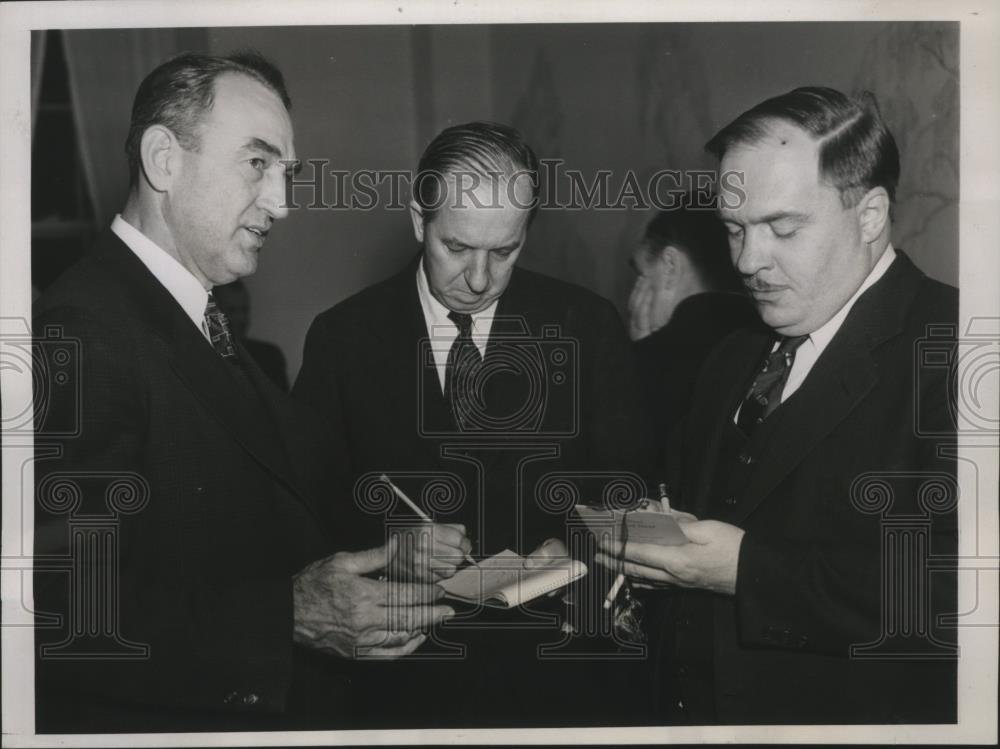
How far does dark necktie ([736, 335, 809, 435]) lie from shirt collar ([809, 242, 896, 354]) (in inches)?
1.3

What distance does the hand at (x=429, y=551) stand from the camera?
2.64 metres

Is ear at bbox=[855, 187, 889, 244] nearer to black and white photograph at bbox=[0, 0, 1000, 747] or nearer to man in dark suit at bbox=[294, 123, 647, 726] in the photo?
black and white photograph at bbox=[0, 0, 1000, 747]

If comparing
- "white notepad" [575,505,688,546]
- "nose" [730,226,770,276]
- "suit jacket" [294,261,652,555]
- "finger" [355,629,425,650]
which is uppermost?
"nose" [730,226,770,276]

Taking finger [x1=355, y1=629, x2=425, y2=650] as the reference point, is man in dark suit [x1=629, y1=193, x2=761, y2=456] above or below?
above

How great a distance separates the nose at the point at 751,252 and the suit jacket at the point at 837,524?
17 cm

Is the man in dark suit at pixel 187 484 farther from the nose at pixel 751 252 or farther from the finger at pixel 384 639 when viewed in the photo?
the nose at pixel 751 252

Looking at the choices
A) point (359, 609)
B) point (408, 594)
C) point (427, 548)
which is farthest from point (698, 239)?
point (359, 609)

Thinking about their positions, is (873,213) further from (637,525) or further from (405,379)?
(405,379)

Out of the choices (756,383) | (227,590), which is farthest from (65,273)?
(756,383)

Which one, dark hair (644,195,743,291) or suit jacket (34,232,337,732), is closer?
suit jacket (34,232,337,732)

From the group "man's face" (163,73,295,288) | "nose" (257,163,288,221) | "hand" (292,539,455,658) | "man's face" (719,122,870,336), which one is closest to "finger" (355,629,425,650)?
"hand" (292,539,455,658)

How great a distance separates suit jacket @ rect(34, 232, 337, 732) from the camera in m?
2.54

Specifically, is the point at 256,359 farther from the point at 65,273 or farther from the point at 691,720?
the point at 691,720

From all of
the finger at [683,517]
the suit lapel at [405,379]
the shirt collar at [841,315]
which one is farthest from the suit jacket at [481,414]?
the shirt collar at [841,315]
